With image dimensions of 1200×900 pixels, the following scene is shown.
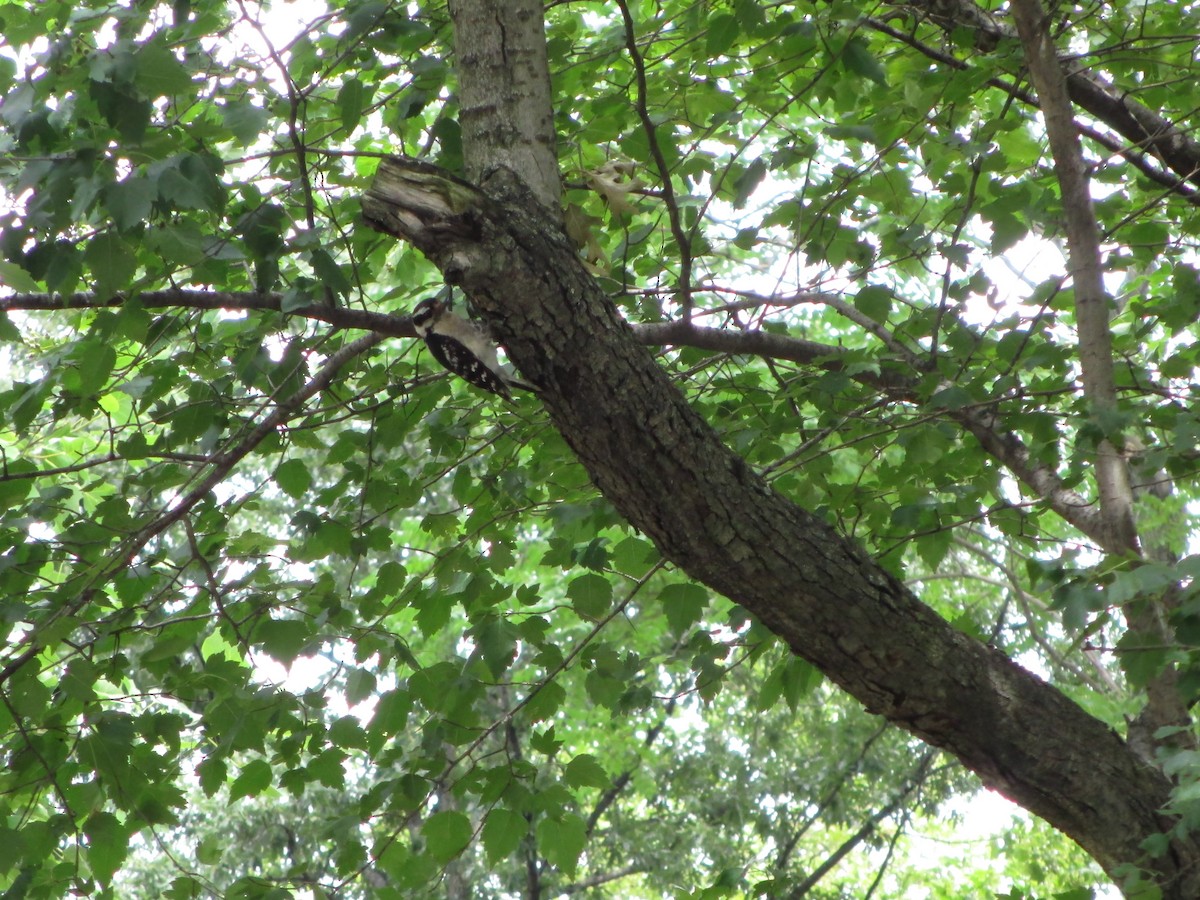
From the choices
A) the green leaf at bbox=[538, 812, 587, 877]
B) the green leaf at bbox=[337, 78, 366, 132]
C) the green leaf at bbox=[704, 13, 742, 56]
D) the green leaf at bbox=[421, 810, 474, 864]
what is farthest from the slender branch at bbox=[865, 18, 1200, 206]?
the green leaf at bbox=[421, 810, 474, 864]

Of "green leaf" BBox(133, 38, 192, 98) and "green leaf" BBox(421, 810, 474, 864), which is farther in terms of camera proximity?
"green leaf" BBox(421, 810, 474, 864)

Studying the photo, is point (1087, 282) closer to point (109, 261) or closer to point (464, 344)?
point (464, 344)

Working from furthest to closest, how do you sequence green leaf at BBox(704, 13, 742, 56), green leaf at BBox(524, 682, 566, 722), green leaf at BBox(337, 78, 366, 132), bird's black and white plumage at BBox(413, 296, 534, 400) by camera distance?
green leaf at BBox(524, 682, 566, 722)
green leaf at BBox(704, 13, 742, 56)
green leaf at BBox(337, 78, 366, 132)
bird's black and white plumage at BBox(413, 296, 534, 400)

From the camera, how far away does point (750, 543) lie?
192 centimetres

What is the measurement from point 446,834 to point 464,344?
1127 mm

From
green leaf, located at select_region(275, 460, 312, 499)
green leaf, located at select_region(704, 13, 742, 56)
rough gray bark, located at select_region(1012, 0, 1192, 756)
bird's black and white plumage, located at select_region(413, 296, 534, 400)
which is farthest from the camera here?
green leaf, located at select_region(275, 460, 312, 499)

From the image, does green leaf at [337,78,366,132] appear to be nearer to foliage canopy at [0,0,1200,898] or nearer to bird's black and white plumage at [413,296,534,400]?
foliage canopy at [0,0,1200,898]

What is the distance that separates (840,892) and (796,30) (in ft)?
21.7

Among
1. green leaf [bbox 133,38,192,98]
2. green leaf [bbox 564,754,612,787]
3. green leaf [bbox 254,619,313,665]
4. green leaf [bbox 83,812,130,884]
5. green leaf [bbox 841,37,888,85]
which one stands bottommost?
green leaf [bbox 83,812,130,884]

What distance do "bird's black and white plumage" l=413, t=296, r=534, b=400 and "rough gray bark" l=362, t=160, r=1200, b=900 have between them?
14 centimetres

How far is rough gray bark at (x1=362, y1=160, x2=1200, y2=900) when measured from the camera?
5.44ft

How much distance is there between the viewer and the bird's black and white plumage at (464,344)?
1.87 metres

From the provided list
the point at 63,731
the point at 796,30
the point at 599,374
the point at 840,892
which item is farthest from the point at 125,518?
the point at 840,892

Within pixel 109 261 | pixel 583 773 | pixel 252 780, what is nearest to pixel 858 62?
pixel 109 261
